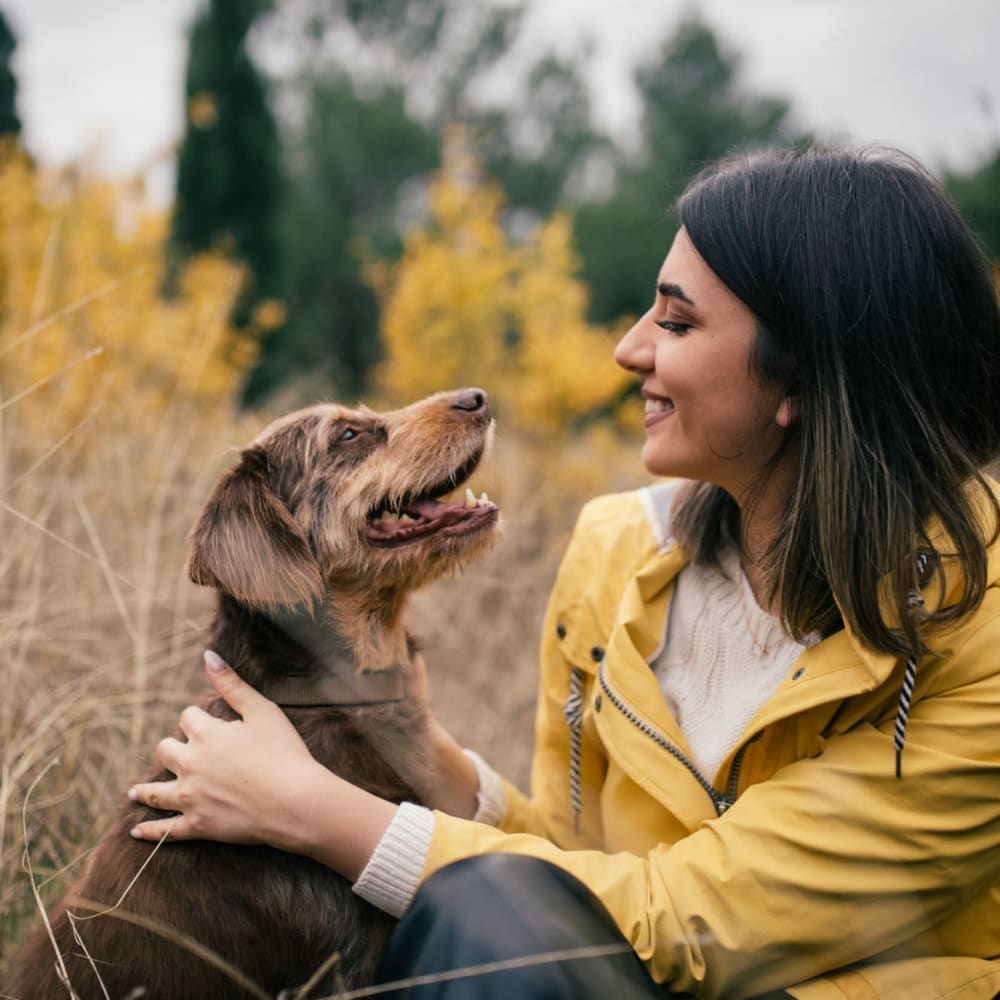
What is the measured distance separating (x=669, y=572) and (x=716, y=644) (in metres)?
0.23

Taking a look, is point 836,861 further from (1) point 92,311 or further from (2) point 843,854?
(1) point 92,311

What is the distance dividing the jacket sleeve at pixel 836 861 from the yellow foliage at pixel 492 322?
6938mm

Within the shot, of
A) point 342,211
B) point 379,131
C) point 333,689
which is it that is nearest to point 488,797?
point 333,689

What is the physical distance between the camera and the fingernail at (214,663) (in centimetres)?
230

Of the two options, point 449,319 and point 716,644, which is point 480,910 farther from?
point 449,319

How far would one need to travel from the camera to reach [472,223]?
9164 mm

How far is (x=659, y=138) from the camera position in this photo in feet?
86.9

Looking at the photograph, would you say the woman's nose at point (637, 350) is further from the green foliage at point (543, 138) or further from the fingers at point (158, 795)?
the green foliage at point (543, 138)

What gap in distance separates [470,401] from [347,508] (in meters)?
0.50

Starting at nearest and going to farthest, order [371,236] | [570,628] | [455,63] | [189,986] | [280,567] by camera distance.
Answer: [189,986]
[280,567]
[570,628]
[371,236]
[455,63]

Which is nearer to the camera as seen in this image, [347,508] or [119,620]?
[347,508]

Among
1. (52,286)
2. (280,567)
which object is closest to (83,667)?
(280,567)

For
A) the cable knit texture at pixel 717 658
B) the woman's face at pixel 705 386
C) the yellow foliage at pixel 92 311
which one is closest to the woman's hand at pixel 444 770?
the cable knit texture at pixel 717 658

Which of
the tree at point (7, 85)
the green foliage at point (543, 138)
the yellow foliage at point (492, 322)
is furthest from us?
the green foliage at point (543, 138)
